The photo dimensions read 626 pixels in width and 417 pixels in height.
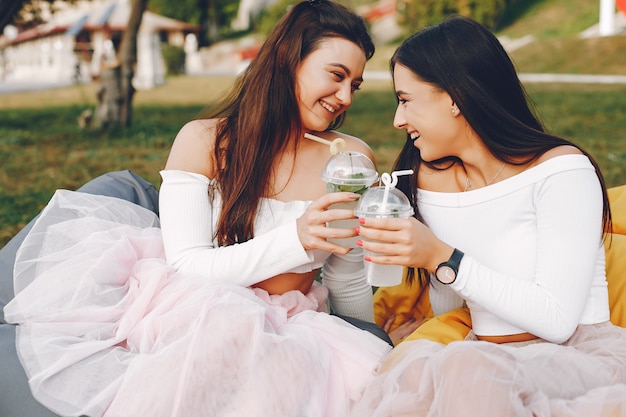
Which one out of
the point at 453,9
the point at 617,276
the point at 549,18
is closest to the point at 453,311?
the point at 617,276

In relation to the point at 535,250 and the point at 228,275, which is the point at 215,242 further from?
the point at 535,250

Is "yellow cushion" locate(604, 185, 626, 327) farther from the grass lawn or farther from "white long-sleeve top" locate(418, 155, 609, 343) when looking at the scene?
the grass lawn

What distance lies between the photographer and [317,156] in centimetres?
305

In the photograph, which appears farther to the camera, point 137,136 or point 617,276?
point 137,136

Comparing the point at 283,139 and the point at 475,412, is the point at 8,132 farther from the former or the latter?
the point at 475,412

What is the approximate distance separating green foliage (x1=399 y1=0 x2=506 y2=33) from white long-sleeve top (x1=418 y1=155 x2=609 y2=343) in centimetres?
2890

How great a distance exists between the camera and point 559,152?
2.44 m

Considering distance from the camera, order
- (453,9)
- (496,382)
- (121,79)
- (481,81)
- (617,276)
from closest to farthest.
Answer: (496,382), (481,81), (617,276), (121,79), (453,9)

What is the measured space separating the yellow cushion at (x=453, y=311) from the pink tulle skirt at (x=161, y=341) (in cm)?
31

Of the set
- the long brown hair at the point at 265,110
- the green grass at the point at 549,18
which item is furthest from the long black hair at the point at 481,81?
the green grass at the point at 549,18

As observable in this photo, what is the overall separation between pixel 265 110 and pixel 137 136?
28.2 feet

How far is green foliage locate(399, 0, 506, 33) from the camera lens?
100 feet

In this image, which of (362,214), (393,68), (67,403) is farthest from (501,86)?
(67,403)

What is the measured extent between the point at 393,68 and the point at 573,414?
132 cm
